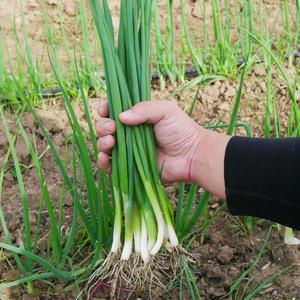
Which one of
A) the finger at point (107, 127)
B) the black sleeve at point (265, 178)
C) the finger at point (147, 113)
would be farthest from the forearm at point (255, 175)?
the finger at point (107, 127)

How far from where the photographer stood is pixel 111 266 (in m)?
1.45

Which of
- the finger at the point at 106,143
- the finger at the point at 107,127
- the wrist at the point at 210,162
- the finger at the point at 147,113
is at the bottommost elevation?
the wrist at the point at 210,162

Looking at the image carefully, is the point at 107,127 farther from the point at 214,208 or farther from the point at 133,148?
the point at 214,208

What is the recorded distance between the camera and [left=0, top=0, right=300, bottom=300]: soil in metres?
1.50

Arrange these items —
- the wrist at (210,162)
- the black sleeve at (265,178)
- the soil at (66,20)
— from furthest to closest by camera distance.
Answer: the soil at (66,20)
the wrist at (210,162)
the black sleeve at (265,178)

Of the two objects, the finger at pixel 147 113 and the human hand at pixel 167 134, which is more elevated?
the finger at pixel 147 113

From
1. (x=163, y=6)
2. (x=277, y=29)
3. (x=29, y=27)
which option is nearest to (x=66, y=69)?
(x=29, y=27)

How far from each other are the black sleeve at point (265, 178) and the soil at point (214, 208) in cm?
22

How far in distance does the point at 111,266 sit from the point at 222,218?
1.37ft

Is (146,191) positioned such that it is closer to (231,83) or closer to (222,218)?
(222,218)

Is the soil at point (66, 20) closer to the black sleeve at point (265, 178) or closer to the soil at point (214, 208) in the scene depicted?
the soil at point (214, 208)

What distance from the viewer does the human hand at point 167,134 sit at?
4.55 ft

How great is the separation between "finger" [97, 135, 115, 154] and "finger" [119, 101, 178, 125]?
0.08m

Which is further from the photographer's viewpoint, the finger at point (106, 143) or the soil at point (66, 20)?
the soil at point (66, 20)
